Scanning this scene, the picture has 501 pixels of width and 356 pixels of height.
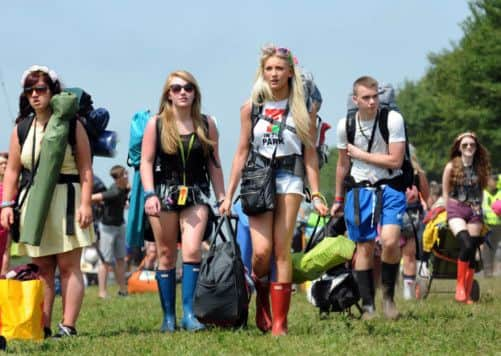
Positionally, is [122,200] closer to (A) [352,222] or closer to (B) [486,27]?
(A) [352,222]

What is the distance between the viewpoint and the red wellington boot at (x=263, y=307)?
9.41 meters

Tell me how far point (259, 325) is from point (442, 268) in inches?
256

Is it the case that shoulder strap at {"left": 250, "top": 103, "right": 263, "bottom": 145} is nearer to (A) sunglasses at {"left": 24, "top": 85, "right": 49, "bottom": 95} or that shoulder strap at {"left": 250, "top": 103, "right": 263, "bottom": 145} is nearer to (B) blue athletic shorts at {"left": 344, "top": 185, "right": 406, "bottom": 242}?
(A) sunglasses at {"left": 24, "top": 85, "right": 49, "bottom": 95}

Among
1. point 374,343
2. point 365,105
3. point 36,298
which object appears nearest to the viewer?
point 374,343

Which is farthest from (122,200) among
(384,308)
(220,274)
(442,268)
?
(220,274)

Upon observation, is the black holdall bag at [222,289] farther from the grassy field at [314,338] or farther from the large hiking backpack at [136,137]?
the large hiking backpack at [136,137]

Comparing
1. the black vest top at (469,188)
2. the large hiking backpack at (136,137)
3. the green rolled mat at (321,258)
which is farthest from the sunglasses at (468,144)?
the green rolled mat at (321,258)

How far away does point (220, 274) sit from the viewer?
930 centimetres

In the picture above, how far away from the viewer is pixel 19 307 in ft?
29.9

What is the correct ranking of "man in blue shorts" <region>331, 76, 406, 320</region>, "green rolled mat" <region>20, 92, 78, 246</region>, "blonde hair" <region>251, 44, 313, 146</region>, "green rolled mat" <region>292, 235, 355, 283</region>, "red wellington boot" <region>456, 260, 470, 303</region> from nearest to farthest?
1. "blonde hair" <region>251, 44, 313, 146</region>
2. "green rolled mat" <region>292, 235, 355, 283</region>
3. "green rolled mat" <region>20, 92, 78, 246</region>
4. "man in blue shorts" <region>331, 76, 406, 320</region>
5. "red wellington boot" <region>456, 260, 470, 303</region>

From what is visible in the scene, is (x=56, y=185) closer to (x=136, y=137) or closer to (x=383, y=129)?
(x=136, y=137)

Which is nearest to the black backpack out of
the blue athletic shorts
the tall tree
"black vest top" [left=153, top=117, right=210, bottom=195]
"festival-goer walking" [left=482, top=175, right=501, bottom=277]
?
the blue athletic shorts

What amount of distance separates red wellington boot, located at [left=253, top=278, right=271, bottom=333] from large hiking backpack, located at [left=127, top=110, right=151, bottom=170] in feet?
5.22

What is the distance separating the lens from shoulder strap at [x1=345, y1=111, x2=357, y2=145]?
34.9 feet
